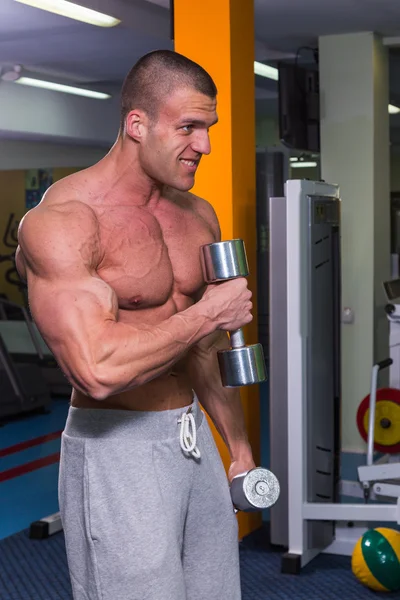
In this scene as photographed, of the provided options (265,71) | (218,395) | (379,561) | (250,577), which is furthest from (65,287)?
(265,71)

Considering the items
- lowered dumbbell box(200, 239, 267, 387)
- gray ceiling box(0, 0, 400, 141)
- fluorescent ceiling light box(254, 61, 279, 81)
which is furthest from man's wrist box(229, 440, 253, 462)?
fluorescent ceiling light box(254, 61, 279, 81)

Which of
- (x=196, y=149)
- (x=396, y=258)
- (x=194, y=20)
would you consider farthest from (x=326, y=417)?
(x=396, y=258)

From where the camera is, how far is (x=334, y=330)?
13.5ft

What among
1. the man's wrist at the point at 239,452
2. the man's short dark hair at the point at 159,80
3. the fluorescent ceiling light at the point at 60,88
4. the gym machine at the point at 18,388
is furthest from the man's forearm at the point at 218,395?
the fluorescent ceiling light at the point at 60,88

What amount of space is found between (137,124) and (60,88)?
6801mm

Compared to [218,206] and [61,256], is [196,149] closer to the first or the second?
[61,256]

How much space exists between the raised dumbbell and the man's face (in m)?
0.60

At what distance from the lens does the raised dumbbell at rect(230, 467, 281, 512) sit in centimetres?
181

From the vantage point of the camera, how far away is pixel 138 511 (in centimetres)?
166

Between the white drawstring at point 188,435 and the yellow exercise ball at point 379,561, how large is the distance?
73.5 inches

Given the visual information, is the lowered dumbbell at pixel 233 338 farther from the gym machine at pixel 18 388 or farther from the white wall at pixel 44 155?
the white wall at pixel 44 155

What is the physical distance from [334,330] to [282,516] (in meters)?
0.87

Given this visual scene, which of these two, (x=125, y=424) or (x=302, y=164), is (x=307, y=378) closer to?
(x=125, y=424)

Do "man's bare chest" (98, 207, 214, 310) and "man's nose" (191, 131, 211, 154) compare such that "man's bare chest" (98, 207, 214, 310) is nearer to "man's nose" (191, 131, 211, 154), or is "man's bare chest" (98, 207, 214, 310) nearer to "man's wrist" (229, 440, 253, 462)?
"man's nose" (191, 131, 211, 154)
